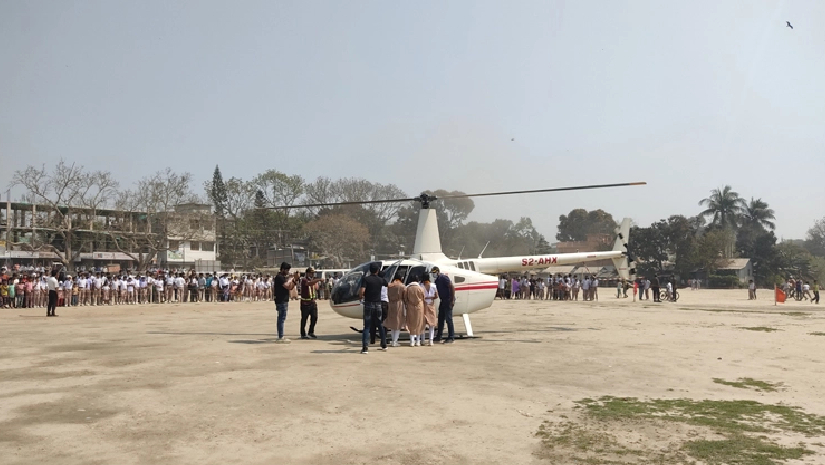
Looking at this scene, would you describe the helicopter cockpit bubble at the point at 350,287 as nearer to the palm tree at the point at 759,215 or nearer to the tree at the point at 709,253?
the tree at the point at 709,253

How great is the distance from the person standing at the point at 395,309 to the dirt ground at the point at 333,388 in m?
0.83

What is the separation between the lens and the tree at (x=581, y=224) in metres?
118

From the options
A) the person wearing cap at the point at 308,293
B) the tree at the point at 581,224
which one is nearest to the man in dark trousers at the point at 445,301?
the person wearing cap at the point at 308,293

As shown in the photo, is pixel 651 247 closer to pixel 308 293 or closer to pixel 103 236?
pixel 103 236

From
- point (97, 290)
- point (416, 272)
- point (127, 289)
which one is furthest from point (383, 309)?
point (127, 289)

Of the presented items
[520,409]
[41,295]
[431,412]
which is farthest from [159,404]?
[41,295]

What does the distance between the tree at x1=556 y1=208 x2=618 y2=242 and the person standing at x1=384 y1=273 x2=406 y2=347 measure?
105051 millimetres

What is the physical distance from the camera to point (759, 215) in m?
108

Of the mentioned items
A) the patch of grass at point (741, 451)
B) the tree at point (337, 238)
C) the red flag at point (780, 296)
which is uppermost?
the tree at point (337, 238)

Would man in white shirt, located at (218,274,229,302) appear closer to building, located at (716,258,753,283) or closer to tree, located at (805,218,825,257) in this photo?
building, located at (716,258,753,283)

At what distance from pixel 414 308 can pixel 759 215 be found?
4229 inches

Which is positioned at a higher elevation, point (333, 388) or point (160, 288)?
point (160, 288)

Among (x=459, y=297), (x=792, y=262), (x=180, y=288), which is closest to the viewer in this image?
(x=459, y=297)

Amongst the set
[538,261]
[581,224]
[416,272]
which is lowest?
[416,272]
